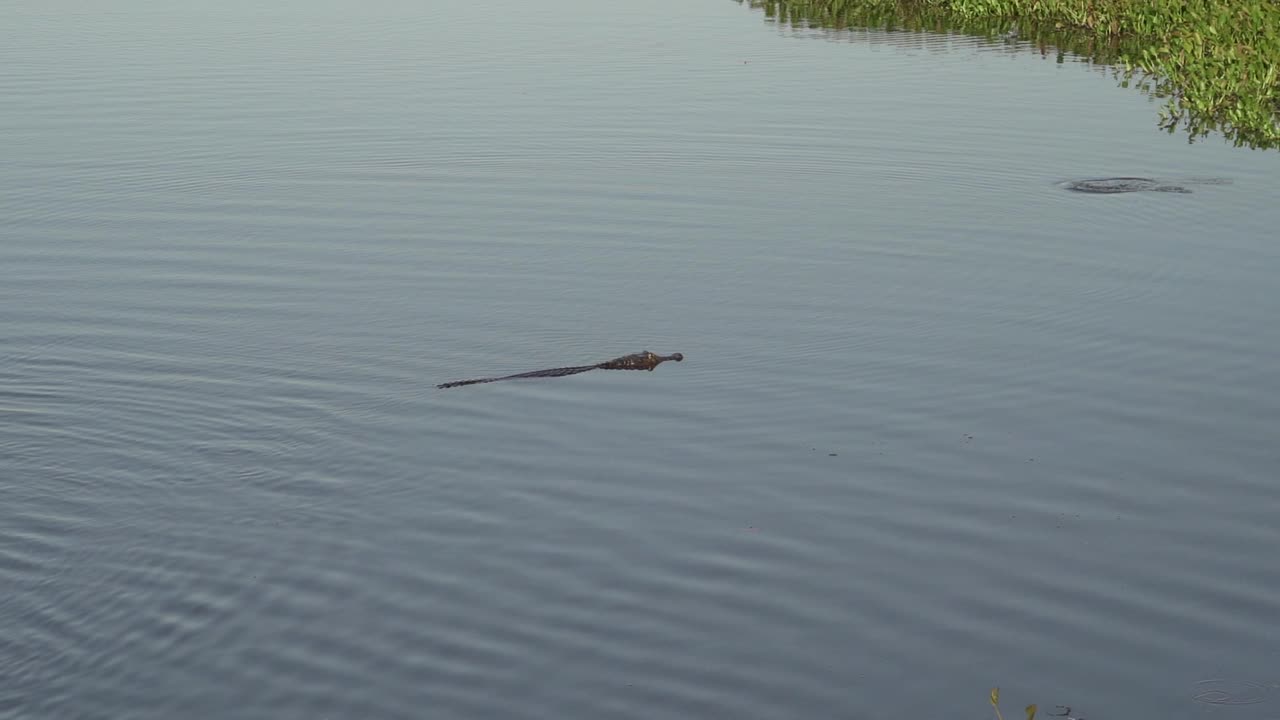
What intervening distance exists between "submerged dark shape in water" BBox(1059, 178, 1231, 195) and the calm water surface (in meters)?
0.32

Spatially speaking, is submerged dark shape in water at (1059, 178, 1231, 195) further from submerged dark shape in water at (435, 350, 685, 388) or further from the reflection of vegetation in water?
submerged dark shape in water at (435, 350, 685, 388)

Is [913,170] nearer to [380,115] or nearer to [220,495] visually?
[380,115]

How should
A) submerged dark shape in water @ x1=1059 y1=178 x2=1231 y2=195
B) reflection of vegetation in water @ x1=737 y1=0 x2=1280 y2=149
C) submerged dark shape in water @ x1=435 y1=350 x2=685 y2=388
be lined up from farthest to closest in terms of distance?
reflection of vegetation in water @ x1=737 y1=0 x2=1280 y2=149, submerged dark shape in water @ x1=1059 y1=178 x2=1231 y2=195, submerged dark shape in water @ x1=435 y1=350 x2=685 y2=388

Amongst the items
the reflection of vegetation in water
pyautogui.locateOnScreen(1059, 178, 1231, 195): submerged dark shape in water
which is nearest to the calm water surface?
pyautogui.locateOnScreen(1059, 178, 1231, 195): submerged dark shape in water

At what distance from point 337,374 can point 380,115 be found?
10.5 meters

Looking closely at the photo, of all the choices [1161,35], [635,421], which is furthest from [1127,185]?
[1161,35]

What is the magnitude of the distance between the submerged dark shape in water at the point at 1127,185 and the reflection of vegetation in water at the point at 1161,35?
9.80 ft

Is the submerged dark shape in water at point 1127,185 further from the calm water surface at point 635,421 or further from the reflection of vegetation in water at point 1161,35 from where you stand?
the reflection of vegetation in water at point 1161,35

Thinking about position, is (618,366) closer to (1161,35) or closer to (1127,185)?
(1127,185)

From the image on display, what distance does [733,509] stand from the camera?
8656 mm

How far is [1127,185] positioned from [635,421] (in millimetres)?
8779

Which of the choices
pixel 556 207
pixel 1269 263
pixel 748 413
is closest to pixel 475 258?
pixel 556 207

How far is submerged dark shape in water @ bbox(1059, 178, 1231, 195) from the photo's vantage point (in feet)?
54.6

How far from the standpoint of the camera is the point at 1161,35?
2577cm
